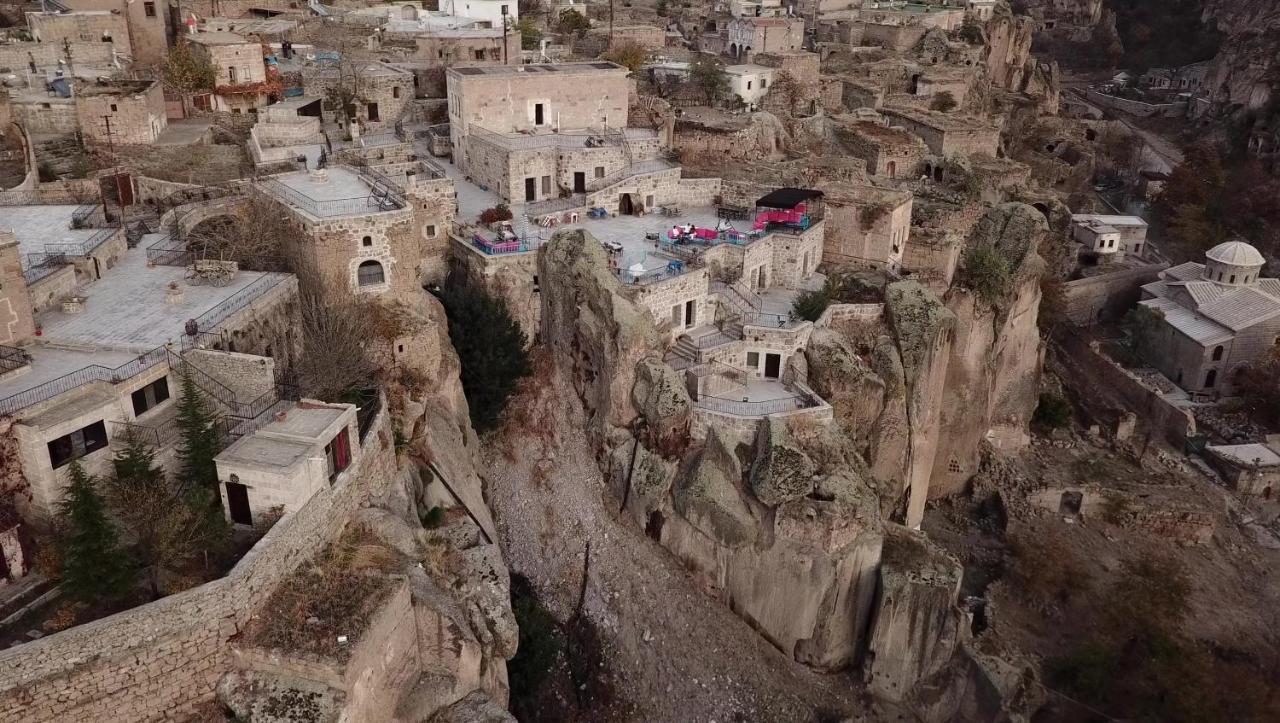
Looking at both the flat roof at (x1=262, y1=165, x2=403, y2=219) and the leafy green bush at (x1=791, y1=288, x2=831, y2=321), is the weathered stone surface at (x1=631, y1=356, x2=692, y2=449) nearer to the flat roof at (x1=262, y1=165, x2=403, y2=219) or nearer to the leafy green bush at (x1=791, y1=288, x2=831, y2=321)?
the leafy green bush at (x1=791, y1=288, x2=831, y2=321)

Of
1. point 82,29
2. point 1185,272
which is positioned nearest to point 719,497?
point 82,29

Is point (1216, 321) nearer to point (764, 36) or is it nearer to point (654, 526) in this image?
point (764, 36)

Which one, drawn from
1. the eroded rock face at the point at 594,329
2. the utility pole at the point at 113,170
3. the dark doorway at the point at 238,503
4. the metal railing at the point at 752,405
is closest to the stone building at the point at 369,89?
the utility pole at the point at 113,170

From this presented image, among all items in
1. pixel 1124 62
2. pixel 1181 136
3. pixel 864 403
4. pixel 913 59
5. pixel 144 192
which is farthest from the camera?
pixel 1124 62

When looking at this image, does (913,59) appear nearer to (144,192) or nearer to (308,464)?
(144,192)

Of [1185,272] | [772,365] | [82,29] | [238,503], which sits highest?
[82,29]

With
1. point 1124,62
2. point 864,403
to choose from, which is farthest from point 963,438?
point 1124,62

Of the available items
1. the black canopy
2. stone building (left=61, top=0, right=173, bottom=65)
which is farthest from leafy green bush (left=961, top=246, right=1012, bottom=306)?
stone building (left=61, top=0, right=173, bottom=65)

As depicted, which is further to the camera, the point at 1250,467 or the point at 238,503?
the point at 1250,467
